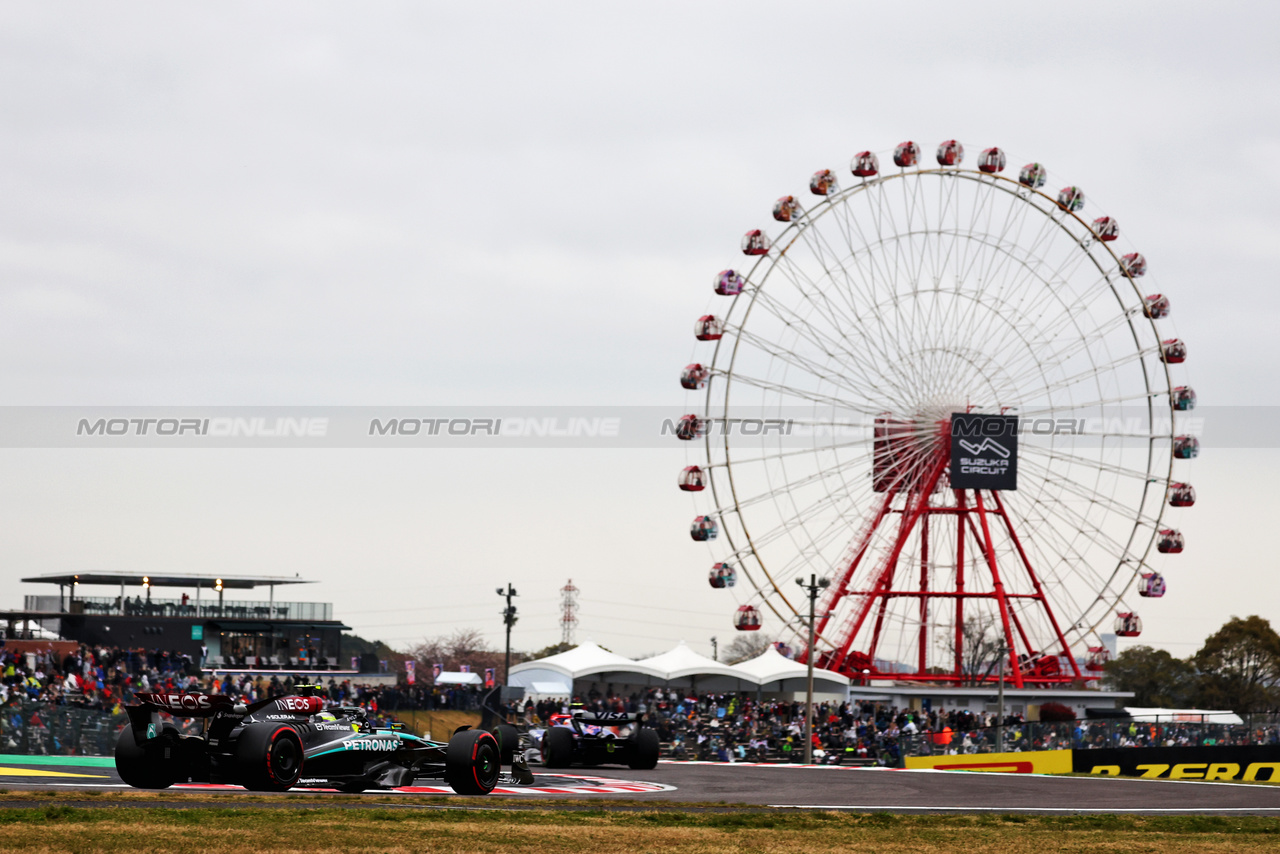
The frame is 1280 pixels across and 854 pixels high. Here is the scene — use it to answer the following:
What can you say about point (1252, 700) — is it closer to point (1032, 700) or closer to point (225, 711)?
point (1032, 700)

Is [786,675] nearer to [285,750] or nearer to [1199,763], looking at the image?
[1199,763]

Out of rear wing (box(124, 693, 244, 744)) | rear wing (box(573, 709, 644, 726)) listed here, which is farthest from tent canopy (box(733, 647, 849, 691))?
rear wing (box(124, 693, 244, 744))

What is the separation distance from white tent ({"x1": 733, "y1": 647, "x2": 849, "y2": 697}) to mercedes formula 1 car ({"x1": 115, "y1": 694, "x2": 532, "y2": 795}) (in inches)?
1188

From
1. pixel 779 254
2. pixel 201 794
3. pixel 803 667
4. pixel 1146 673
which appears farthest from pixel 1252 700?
pixel 201 794

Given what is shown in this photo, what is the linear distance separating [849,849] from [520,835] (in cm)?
325

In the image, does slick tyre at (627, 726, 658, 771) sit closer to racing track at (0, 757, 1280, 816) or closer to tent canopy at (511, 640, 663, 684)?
racing track at (0, 757, 1280, 816)

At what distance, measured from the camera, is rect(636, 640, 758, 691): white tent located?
49562mm

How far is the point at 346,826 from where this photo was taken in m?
14.9

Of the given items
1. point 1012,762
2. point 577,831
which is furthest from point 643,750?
point 577,831

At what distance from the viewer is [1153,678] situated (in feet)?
342

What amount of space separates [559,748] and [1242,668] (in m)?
79.2

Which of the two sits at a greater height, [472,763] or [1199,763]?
[472,763]

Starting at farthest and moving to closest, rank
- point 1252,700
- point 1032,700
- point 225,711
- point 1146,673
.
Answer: point 1146,673, point 1252,700, point 1032,700, point 225,711

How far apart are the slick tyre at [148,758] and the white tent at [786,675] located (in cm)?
3270
